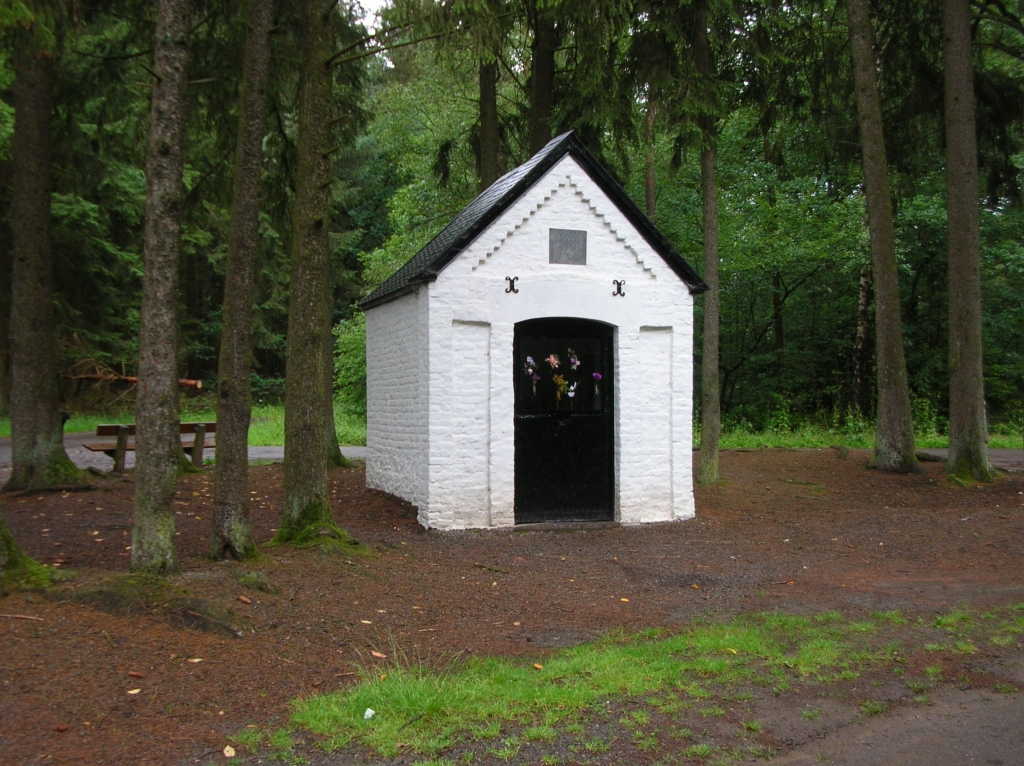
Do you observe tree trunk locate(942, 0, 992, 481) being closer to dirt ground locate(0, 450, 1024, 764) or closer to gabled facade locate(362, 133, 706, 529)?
dirt ground locate(0, 450, 1024, 764)

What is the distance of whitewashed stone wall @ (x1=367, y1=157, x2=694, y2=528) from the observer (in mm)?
10312

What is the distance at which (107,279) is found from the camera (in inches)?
1125

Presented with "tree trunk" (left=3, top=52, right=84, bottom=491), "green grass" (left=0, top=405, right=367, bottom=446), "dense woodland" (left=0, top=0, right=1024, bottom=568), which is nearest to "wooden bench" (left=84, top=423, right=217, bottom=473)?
"tree trunk" (left=3, top=52, right=84, bottom=491)

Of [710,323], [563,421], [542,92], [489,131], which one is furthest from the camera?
[489,131]

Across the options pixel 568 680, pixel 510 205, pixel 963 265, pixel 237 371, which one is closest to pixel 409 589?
pixel 237 371

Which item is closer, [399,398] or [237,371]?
[237,371]

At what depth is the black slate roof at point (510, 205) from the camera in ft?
33.6


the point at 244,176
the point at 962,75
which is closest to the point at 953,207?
the point at 962,75

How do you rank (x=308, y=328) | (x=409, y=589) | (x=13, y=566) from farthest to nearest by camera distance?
(x=308, y=328), (x=409, y=589), (x=13, y=566)

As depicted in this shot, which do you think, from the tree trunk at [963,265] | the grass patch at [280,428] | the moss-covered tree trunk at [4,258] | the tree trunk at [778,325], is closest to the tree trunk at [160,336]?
the tree trunk at [963,265]

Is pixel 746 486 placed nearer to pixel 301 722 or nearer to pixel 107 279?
pixel 301 722

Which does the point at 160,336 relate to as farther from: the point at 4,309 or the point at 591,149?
the point at 4,309

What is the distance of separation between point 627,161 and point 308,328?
11126 mm

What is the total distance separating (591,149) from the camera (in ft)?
52.9
